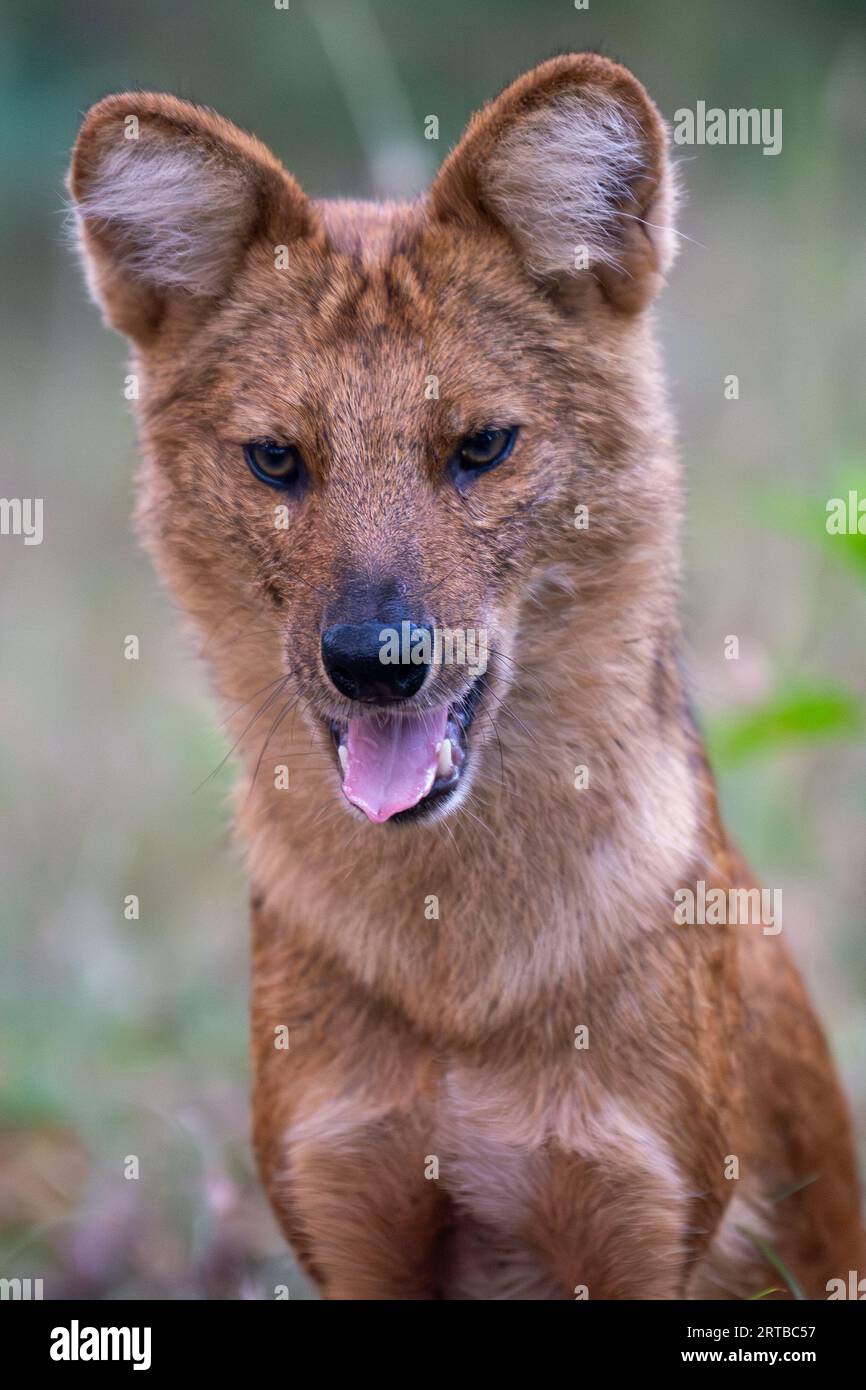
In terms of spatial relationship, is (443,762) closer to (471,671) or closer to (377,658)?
(471,671)

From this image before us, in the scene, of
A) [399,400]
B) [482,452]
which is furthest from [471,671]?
[399,400]

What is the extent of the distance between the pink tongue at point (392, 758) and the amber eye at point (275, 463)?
629 mm

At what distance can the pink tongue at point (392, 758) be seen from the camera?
3943 mm

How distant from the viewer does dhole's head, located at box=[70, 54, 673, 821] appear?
399 cm

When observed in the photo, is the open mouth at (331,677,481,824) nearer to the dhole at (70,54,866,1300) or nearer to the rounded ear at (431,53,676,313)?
the dhole at (70,54,866,1300)

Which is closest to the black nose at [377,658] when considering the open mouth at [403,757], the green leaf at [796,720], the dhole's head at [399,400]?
the dhole's head at [399,400]

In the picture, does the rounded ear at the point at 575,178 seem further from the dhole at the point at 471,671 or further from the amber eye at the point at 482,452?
the amber eye at the point at 482,452

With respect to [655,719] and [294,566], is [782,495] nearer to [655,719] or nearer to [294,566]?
[655,719]

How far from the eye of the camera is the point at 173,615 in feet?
16.0

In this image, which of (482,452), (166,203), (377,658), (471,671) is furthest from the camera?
(166,203)

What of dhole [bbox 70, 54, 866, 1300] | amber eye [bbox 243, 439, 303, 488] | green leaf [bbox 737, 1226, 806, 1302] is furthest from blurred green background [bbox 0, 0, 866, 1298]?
green leaf [bbox 737, 1226, 806, 1302]

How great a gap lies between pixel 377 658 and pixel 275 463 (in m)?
0.70

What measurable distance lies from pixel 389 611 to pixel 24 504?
6.41 metres

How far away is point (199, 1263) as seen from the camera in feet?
17.5
